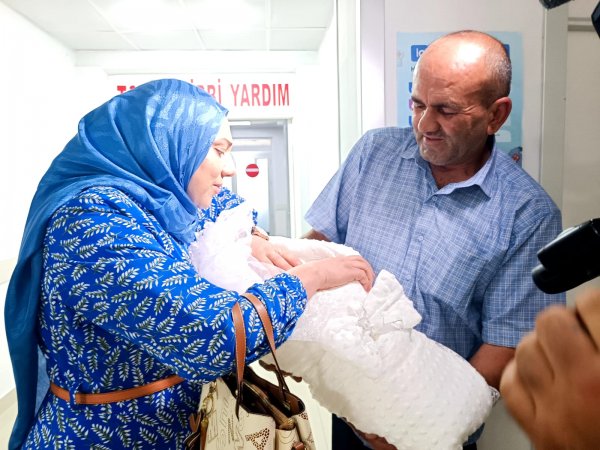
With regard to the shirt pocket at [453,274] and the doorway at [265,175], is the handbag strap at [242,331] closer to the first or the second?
the shirt pocket at [453,274]

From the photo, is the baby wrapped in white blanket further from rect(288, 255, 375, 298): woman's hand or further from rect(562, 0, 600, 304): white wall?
rect(562, 0, 600, 304): white wall

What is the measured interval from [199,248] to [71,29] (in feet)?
13.6

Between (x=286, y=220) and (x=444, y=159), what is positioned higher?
(x=444, y=159)

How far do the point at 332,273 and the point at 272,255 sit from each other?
0.55ft

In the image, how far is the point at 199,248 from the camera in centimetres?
108

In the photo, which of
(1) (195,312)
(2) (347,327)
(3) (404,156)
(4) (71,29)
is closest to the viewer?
(1) (195,312)

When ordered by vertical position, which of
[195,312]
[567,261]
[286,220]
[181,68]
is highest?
[181,68]

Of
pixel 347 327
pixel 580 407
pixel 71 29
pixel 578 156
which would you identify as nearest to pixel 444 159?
pixel 347 327

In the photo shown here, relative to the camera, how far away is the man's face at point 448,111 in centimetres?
120

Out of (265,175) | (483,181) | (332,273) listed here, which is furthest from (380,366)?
(265,175)

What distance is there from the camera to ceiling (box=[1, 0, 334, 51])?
12.3 feet

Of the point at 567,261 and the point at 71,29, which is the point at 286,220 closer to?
the point at 71,29

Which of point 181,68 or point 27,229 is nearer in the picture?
point 27,229

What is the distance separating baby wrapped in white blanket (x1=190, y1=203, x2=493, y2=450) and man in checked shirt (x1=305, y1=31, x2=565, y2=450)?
239 millimetres
